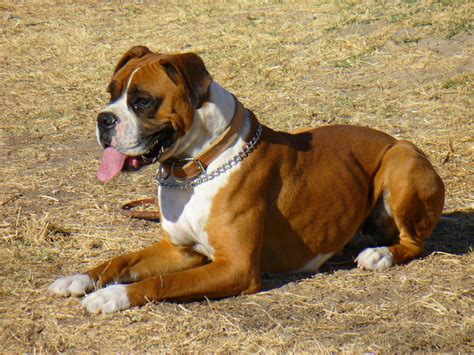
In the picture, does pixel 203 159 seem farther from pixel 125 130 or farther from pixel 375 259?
pixel 375 259

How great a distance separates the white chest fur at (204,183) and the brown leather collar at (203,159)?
0.08 ft

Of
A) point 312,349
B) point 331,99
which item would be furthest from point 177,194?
point 331,99

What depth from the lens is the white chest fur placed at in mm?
4754

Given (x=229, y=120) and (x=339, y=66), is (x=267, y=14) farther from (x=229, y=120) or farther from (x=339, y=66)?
(x=229, y=120)

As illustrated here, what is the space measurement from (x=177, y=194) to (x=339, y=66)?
5339 mm

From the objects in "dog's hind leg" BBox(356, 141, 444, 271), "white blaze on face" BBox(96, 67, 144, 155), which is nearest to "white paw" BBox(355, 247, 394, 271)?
"dog's hind leg" BBox(356, 141, 444, 271)

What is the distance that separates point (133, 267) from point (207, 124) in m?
0.93

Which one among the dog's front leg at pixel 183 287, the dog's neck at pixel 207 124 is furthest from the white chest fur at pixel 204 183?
the dog's front leg at pixel 183 287

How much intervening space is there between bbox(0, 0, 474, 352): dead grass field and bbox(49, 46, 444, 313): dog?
5.5 inches

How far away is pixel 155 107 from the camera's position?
15.2 ft

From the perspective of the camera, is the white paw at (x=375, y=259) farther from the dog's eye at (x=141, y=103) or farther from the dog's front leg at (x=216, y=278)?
the dog's eye at (x=141, y=103)

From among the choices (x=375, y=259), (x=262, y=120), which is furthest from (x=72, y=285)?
(x=262, y=120)

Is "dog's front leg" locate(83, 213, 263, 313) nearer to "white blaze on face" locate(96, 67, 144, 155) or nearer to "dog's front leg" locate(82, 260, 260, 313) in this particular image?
"dog's front leg" locate(82, 260, 260, 313)

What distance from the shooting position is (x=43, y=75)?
1039 cm
